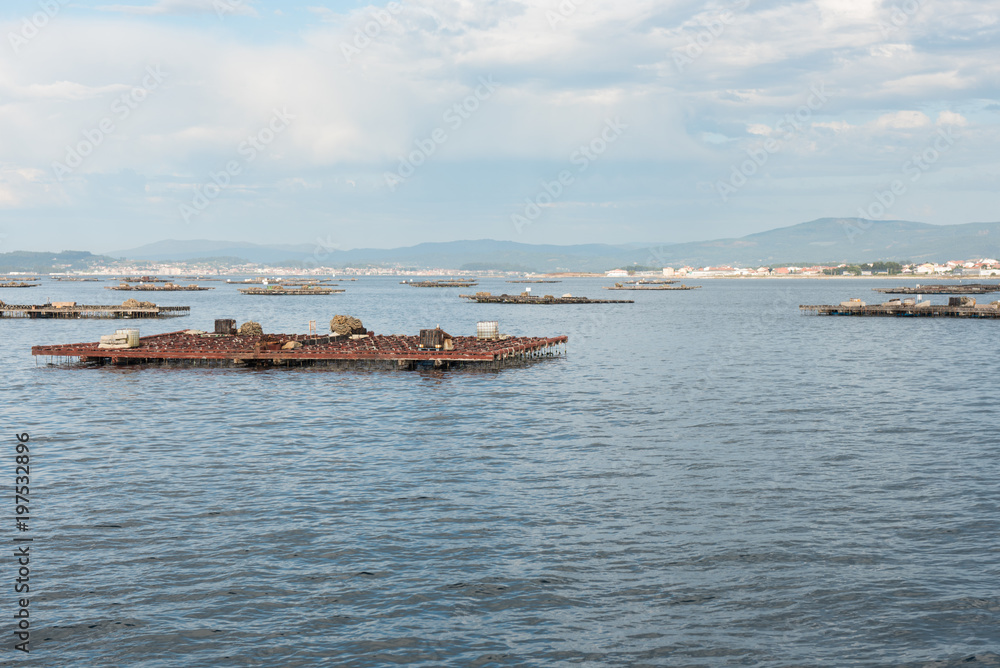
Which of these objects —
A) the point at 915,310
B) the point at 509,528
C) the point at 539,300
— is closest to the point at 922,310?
the point at 915,310

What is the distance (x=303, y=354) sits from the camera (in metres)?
56.5

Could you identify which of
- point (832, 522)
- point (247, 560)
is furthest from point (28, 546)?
point (832, 522)

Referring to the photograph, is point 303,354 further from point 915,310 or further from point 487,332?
point 915,310

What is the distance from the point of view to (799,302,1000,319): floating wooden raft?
11825cm

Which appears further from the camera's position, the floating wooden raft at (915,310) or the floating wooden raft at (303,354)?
the floating wooden raft at (915,310)

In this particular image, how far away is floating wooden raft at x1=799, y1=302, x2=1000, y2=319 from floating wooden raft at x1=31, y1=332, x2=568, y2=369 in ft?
261

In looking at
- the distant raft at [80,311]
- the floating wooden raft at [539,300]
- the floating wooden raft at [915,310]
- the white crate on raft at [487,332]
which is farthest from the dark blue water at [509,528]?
the floating wooden raft at [539,300]

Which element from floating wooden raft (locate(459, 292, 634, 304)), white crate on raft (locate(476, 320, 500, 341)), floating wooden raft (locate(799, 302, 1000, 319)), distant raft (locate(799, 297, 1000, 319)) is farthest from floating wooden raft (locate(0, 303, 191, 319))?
distant raft (locate(799, 297, 1000, 319))

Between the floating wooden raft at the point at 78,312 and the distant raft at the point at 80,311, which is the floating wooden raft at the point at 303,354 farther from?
the distant raft at the point at 80,311

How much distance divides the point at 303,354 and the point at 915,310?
323 ft

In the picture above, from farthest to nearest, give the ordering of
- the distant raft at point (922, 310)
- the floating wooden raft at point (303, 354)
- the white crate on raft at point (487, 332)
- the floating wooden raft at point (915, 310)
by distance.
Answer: the distant raft at point (922, 310), the floating wooden raft at point (915, 310), the white crate on raft at point (487, 332), the floating wooden raft at point (303, 354)

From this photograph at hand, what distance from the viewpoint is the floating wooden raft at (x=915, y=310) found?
118 m

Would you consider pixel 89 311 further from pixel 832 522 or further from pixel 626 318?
pixel 832 522

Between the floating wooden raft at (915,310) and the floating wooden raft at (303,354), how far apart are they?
261ft
